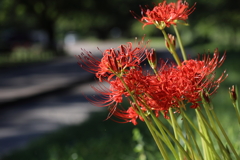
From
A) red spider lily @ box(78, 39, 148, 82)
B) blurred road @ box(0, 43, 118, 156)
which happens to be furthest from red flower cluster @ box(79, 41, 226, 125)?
blurred road @ box(0, 43, 118, 156)

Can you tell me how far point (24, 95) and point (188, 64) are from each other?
9027mm

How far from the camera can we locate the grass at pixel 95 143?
4.12 meters

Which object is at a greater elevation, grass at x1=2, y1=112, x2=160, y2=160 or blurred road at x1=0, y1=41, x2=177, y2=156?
blurred road at x1=0, y1=41, x2=177, y2=156

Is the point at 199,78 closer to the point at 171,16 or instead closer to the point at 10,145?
the point at 171,16

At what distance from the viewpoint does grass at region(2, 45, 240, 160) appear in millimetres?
4117

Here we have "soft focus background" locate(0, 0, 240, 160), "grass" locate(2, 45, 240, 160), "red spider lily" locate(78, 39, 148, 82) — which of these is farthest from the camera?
"soft focus background" locate(0, 0, 240, 160)

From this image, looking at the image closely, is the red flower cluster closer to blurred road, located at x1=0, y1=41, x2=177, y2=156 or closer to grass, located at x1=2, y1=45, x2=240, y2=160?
grass, located at x1=2, y1=45, x2=240, y2=160

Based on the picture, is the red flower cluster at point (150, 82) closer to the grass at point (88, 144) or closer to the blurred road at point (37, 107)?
the grass at point (88, 144)

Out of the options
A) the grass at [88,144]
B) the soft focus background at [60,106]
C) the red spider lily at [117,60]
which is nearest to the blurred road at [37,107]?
the soft focus background at [60,106]

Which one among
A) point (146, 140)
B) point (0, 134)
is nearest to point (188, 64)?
point (146, 140)

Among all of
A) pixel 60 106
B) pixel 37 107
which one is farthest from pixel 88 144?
pixel 37 107

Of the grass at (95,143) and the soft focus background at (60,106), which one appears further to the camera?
the soft focus background at (60,106)

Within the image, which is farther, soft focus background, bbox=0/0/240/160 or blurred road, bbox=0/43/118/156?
blurred road, bbox=0/43/118/156

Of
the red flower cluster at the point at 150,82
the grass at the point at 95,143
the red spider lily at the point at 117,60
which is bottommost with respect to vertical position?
the grass at the point at 95,143
